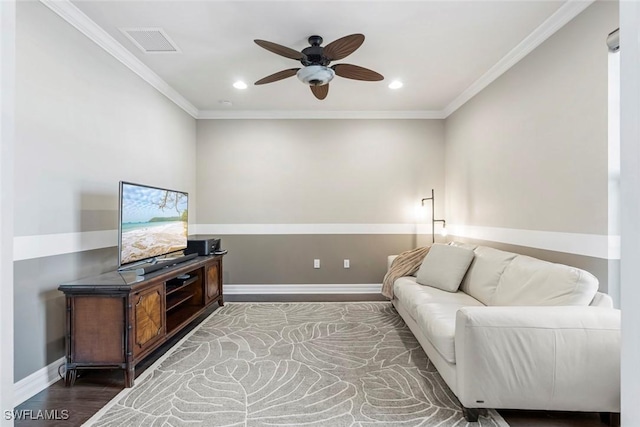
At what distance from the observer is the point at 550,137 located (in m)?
2.43

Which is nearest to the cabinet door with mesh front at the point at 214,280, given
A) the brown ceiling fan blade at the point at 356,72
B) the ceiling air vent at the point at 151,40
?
the ceiling air vent at the point at 151,40

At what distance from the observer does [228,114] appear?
4520 millimetres

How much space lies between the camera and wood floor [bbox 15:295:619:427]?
5.84ft

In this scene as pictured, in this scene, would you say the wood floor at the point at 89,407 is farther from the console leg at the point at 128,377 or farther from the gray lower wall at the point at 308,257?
the gray lower wall at the point at 308,257

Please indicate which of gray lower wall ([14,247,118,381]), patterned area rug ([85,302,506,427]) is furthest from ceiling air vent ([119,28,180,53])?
patterned area rug ([85,302,506,427])

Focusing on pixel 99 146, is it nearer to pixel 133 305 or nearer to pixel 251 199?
pixel 133 305

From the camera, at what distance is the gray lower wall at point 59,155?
6.49ft

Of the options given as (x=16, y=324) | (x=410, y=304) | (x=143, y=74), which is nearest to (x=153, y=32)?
(x=143, y=74)

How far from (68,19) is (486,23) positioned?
3.10 metres

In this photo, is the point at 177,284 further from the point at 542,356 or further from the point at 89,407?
the point at 542,356

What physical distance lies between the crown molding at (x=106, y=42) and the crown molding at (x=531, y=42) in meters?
3.43

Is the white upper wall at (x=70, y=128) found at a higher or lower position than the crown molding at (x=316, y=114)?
lower

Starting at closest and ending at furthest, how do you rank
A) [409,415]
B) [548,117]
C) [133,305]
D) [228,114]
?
[409,415], [133,305], [548,117], [228,114]

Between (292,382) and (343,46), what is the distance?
8.00ft
